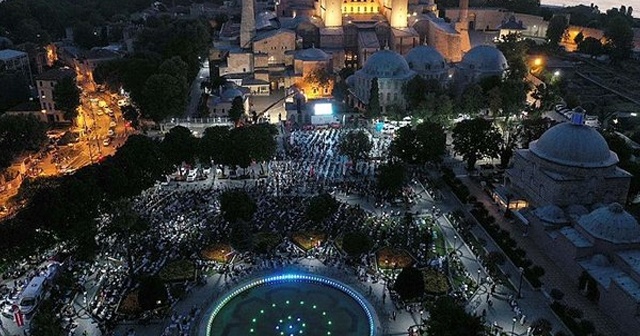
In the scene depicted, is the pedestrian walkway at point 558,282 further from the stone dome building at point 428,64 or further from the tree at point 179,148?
the stone dome building at point 428,64

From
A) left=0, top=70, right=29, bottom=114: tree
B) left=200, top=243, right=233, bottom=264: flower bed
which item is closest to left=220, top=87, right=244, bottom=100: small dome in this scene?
left=0, top=70, right=29, bottom=114: tree

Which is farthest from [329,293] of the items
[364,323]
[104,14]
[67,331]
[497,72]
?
[104,14]

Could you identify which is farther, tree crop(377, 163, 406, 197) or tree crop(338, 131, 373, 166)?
tree crop(338, 131, 373, 166)

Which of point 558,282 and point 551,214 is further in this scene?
point 551,214

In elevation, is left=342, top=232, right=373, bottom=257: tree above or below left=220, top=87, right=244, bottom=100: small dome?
below

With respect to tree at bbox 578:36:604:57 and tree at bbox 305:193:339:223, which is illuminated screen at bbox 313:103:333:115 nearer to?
tree at bbox 305:193:339:223

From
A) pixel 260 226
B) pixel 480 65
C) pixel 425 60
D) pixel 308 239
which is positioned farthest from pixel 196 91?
pixel 308 239

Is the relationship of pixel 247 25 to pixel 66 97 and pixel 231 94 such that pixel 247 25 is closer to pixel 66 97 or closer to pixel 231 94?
pixel 231 94
